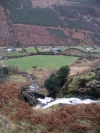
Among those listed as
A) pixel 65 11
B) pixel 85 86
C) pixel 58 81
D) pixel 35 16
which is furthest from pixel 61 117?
pixel 65 11

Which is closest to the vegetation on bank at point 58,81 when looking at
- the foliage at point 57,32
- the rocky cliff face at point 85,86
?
the rocky cliff face at point 85,86

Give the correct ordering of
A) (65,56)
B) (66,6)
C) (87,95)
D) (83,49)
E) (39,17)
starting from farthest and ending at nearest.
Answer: (66,6)
(39,17)
(83,49)
(65,56)
(87,95)

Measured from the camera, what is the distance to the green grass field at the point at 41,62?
65.9 meters

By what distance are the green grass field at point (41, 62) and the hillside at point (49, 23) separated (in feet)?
53.8

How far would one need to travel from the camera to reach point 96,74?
2559 centimetres

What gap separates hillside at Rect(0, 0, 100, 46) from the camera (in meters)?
91.2

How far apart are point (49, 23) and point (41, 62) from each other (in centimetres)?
3716

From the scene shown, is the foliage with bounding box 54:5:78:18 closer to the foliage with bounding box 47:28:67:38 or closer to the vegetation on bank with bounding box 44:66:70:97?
the foliage with bounding box 47:28:67:38

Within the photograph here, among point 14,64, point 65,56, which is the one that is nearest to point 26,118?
point 14,64

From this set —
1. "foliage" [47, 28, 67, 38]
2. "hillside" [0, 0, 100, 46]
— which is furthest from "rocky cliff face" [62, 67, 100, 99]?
"foliage" [47, 28, 67, 38]

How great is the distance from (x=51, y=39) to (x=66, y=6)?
93.6 ft

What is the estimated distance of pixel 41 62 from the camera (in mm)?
69562

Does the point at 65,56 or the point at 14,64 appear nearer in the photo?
the point at 14,64

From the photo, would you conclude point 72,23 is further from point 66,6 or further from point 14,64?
point 14,64
